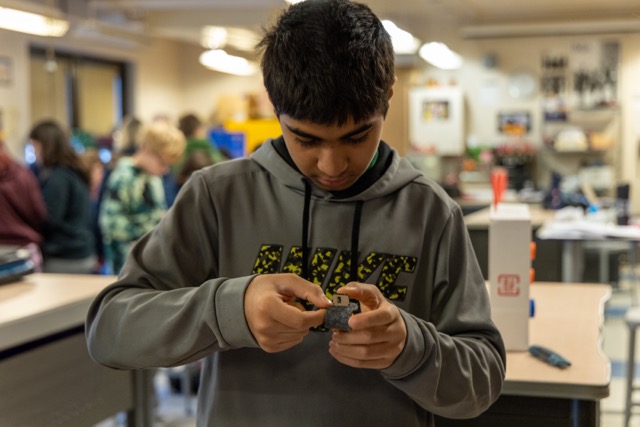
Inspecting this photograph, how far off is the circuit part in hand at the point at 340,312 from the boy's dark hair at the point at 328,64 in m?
0.26

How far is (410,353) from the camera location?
1.15 metres

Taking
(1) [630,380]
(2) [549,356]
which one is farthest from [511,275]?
(1) [630,380]

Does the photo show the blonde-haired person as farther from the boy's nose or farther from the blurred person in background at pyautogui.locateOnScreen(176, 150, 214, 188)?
the boy's nose

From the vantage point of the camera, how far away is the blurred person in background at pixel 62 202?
518 centimetres

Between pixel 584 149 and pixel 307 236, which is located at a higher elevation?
pixel 584 149

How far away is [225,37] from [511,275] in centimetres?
942

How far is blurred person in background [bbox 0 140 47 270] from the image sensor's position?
4.86m

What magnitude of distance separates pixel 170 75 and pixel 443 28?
14.4ft

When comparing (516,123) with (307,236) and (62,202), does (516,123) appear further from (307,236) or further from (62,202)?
(307,236)

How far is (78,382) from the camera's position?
8.75 feet

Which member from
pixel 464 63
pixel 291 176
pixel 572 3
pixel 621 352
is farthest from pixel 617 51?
pixel 291 176

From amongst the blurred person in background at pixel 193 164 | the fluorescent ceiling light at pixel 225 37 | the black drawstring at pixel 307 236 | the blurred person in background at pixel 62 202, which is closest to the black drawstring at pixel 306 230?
the black drawstring at pixel 307 236

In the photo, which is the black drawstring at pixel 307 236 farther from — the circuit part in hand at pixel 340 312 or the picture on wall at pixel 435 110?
the picture on wall at pixel 435 110

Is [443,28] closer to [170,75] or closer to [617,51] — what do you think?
[617,51]
